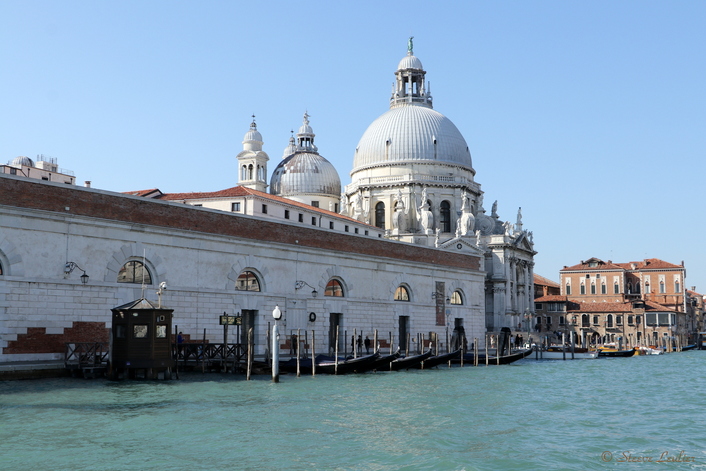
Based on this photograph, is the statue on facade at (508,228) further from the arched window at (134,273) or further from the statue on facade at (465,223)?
the arched window at (134,273)

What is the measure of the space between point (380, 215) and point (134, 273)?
1669 inches

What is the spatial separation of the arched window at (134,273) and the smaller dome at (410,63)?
5059 cm

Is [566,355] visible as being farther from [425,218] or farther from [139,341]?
[139,341]

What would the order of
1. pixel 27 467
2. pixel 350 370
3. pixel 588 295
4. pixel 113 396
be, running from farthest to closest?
1. pixel 588 295
2. pixel 350 370
3. pixel 113 396
4. pixel 27 467

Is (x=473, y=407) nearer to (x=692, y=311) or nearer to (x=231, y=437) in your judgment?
(x=231, y=437)

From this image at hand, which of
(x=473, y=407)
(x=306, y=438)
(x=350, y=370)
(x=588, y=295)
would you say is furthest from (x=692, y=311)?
(x=306, y=438)

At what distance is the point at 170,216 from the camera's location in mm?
26688

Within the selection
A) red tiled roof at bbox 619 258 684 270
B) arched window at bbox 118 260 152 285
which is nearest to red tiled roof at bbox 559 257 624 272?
red tiled roof at bbox 619 258 684 270

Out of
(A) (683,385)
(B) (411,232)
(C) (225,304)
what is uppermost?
(B) (411,232)

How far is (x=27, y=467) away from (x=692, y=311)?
→ 9134 cm

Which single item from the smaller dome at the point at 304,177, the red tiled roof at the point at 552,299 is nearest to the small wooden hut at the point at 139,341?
the smaller dome at the point at 304,177

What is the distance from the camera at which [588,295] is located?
83.6 m

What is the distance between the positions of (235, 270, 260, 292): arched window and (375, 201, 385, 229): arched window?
121 feet

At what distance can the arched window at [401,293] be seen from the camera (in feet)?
122
